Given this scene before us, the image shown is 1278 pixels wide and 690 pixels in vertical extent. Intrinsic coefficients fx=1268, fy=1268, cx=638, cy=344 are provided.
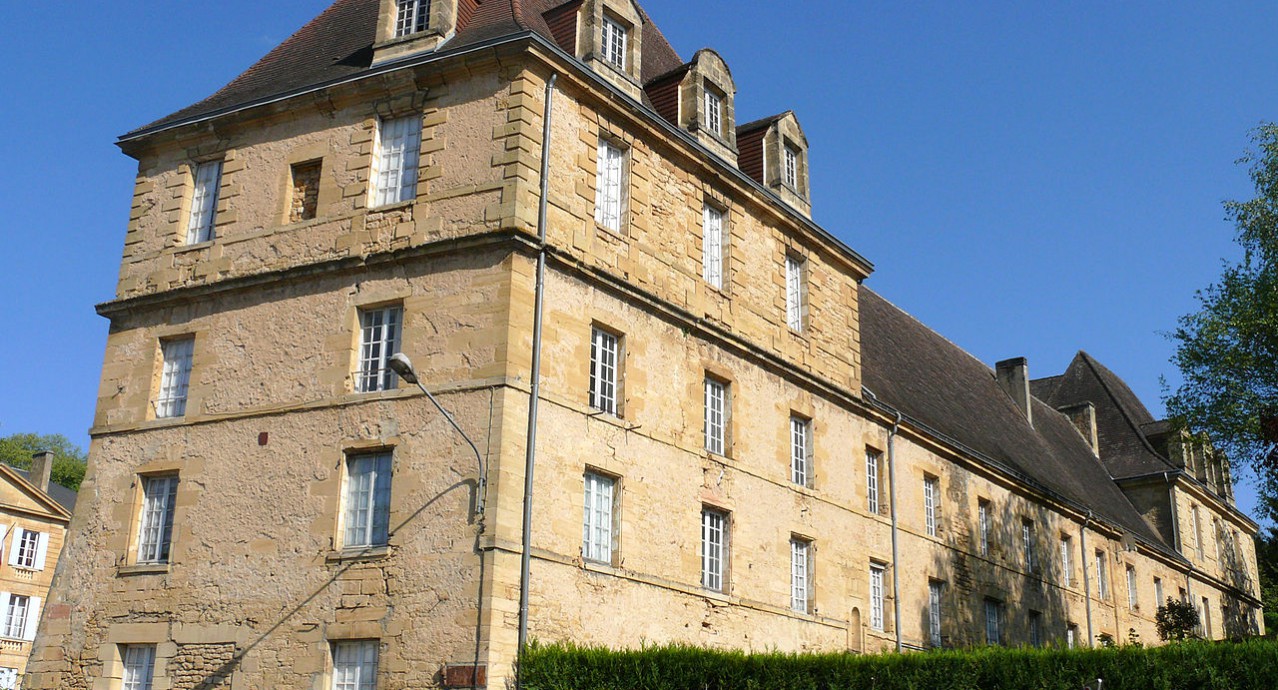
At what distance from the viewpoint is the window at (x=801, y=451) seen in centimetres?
1962

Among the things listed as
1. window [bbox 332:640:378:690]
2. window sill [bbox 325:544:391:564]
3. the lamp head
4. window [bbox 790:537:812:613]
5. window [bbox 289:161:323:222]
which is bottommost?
window [bbox 332:640:378:690]

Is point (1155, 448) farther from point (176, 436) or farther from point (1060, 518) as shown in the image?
point (176, 436)

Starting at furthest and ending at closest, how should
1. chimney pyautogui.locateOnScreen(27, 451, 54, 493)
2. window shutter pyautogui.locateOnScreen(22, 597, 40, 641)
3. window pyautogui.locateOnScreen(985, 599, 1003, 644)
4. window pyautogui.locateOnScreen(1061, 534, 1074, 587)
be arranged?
1. chimney pyautogui.locateOnScreen(27, 451, 54, 493)
2. window shutter pyautogui.locateOnScreen(22, 597, 40, 641)
3. window pyautogui.locateOnScreen(1061, 534, 1074, 587)
4. window pyautogui.locateOnScreen(985, 599, 1003, 644)

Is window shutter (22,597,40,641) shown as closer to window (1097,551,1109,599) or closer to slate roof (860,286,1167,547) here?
slate roof (860,286,1167,547)

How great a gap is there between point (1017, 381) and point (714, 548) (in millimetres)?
19205

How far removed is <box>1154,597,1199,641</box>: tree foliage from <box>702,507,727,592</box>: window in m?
18.2

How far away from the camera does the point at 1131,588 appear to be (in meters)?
32.3

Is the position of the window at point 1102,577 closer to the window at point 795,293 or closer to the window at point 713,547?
the window at point 795,293

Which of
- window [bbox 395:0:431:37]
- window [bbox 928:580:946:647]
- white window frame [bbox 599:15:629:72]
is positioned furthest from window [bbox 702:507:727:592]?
window [bbox 395:0:431:37]

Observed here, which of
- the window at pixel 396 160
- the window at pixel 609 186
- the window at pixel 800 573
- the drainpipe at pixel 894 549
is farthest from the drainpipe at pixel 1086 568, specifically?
the window at pixel 396 160

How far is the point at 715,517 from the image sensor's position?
17.5 metres

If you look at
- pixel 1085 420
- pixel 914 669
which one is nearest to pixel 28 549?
pixel 1085 420

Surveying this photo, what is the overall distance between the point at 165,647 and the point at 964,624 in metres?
14.8

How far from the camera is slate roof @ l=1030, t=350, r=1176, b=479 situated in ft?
123
